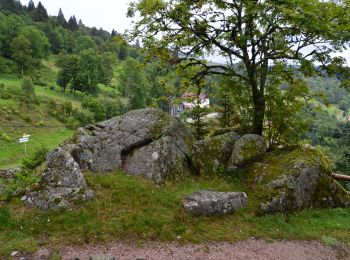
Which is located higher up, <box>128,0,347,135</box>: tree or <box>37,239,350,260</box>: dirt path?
<box>128,0,347,135</box>: tree

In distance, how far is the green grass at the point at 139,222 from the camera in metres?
7.93

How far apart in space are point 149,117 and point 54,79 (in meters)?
86.6

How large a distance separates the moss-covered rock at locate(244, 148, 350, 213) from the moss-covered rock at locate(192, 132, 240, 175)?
1114 millimetres

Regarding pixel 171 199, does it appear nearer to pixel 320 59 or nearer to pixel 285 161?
pixel 285 161

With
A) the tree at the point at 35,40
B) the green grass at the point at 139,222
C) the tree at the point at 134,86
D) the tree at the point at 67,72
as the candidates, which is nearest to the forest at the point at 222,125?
the green grass at the point at 139,222

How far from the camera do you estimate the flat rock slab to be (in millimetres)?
9370

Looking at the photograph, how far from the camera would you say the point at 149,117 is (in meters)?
12.9

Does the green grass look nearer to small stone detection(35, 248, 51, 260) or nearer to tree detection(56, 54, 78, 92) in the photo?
small stone detection(35, 248, 51, 260)

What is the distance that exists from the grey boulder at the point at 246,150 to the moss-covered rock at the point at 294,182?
0.38 metres

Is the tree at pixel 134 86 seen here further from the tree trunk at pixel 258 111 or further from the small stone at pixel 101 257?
the small stone at pixel 101 257

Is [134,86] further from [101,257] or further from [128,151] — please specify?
[101,257]

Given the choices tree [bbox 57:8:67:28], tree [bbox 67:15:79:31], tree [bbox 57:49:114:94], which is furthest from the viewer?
tree [bbox 67:15:79:31]

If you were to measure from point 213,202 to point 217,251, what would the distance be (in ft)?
6.07

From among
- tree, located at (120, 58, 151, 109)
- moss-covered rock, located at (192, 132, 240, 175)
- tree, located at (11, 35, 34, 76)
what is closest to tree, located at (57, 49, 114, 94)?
tree, located at (120, 58, 151, 109)
